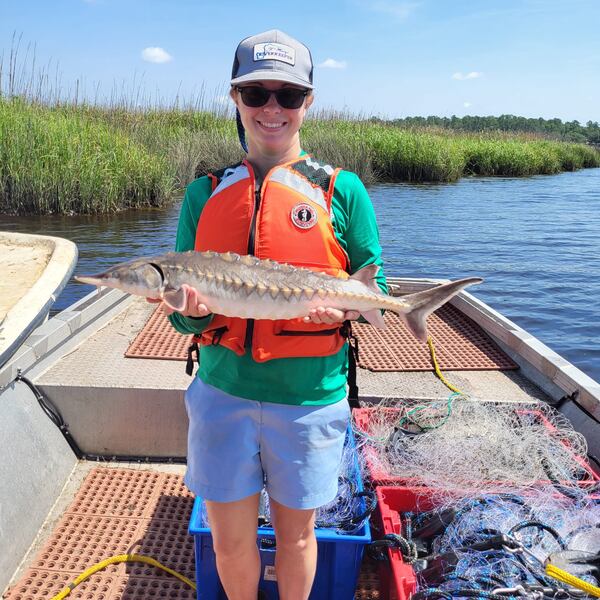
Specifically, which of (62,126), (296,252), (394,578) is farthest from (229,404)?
(62,126)

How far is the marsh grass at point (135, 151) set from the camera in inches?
508

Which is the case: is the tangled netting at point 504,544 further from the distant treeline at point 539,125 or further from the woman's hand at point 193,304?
the distant treeline at point 539,125

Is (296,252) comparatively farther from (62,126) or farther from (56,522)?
(62,126)

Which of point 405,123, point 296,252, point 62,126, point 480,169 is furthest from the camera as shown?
point 405,123

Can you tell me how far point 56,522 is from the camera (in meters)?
3.07

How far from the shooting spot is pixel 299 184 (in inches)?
79.6

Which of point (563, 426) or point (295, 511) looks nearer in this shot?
point (295, 511)

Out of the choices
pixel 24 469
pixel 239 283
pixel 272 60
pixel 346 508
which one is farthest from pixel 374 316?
pixel 24 469

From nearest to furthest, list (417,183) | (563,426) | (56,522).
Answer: (56,522)
(563,426)
(417,183)

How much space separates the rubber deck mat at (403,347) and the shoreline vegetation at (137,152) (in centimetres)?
133

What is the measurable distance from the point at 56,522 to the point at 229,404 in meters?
1.79

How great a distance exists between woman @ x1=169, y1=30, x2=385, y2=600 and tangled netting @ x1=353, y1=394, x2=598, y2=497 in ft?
3.18

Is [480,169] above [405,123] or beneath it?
beneath

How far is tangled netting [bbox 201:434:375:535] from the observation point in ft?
7.92
